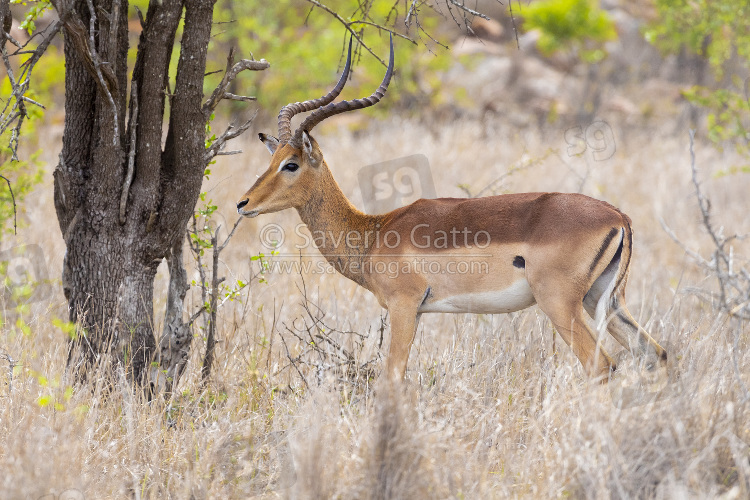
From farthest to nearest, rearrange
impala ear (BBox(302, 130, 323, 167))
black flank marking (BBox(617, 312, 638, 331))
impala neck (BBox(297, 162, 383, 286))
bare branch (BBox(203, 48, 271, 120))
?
impala neck (BBox(297, 162, 383, 286)) → impala ear (BBox(302, 130, 323, 167)) → black flank marking (BBox(617, 312, 638, 331)) → bare branch (BBox(203, 48, 271, 120))

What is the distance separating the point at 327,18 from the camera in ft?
61.7

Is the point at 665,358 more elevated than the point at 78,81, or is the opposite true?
the point at 78,81

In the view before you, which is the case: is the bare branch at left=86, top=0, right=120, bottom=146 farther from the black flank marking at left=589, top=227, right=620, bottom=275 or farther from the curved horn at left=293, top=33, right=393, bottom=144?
the black flank marking at left=589, top=227, right=620, bottom=275

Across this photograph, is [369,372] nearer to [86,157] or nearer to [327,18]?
[86,157]

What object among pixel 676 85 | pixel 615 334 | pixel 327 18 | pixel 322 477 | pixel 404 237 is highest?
pixel 327 18

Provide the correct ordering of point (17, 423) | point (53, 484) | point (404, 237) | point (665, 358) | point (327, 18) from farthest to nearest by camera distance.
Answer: point (327, 18), point (404, 237), point (665, 358), point (17, 423), point (53, 484)

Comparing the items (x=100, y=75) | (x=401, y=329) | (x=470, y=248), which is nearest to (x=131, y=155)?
(x=100, y=75)

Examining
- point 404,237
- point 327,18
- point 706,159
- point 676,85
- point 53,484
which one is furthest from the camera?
point 676,85

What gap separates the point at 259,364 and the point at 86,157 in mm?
1683

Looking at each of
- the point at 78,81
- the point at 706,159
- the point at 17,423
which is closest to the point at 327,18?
the point at 706,159

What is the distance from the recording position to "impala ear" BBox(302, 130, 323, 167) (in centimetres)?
472

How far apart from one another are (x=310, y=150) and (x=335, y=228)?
54 cm

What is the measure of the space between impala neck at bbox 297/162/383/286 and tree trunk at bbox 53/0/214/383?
32.0 inches

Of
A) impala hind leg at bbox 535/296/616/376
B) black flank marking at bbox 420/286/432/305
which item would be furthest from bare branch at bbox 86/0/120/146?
impala hind leg at bbox 535/296/616/376
